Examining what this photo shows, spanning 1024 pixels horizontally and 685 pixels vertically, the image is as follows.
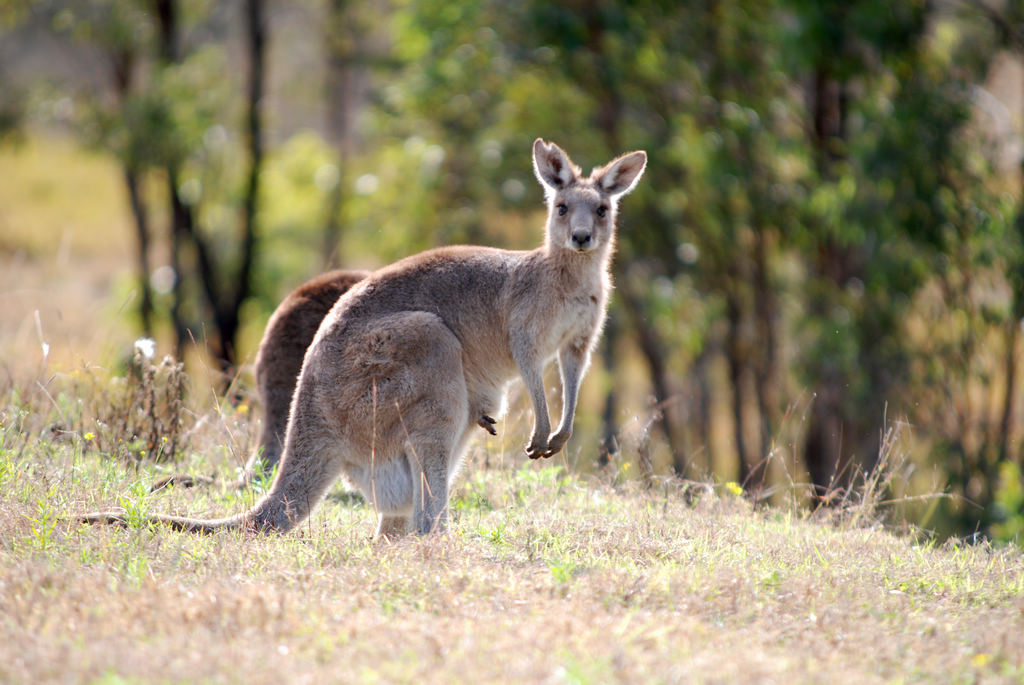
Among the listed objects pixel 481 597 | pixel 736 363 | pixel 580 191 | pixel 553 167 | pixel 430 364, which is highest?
pixel 553 167

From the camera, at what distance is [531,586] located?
4.46 metres

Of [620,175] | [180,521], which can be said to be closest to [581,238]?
[620,175]

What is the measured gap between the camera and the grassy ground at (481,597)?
359cm

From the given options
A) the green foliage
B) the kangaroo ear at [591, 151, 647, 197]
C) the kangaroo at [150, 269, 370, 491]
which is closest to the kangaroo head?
the kangaroo ear at [591, 151, 647, 197]

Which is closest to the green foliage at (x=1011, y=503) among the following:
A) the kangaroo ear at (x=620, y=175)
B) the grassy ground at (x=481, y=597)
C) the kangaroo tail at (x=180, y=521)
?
the grassy ground at (x=481, y=597)

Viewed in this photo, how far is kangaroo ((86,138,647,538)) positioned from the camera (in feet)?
17.3

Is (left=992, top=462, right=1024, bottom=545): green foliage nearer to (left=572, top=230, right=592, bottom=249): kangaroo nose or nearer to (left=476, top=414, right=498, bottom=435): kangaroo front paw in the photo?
(left=572, top=230, right=592, bottom=249): kangaroo nose

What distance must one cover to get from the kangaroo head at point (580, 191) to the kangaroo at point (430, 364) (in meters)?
0.01

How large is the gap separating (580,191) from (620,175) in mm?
326

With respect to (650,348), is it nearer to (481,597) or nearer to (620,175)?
(620,175)

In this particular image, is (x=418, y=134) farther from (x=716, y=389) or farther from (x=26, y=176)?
(x=26, y=176)

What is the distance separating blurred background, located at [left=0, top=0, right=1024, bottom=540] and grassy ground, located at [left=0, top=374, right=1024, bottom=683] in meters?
4.15

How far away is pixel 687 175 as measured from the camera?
1725 centimetres

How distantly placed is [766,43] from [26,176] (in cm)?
3156
